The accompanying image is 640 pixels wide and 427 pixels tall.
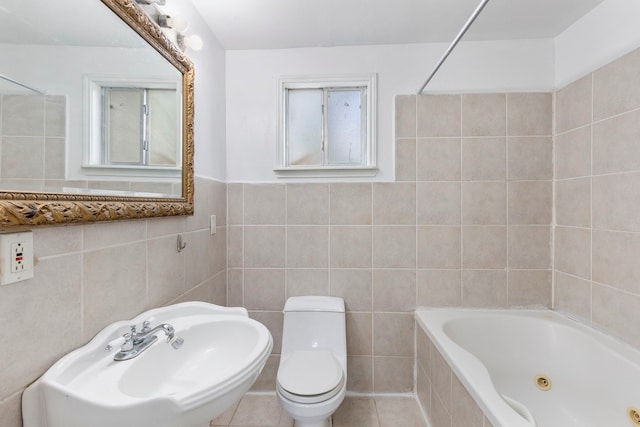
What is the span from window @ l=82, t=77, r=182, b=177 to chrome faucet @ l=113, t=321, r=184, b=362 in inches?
21.0

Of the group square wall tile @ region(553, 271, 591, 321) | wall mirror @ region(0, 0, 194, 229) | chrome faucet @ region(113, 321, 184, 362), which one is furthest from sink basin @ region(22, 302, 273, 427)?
square wall tile @ region(553, 271, 591, 321)

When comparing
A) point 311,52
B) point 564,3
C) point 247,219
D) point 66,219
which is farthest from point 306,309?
point 564,3

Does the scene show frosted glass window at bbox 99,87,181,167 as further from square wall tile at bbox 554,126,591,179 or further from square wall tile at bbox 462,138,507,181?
square wall tile at bbox 554,126,591,179

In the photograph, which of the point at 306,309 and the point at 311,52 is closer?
the point at 306,309

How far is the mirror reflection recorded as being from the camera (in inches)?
26.1

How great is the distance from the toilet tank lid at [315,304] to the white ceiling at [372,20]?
1664 mm

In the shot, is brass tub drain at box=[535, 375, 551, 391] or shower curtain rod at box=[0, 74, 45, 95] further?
brass tub drain at box=[535, 375, 551, 391]

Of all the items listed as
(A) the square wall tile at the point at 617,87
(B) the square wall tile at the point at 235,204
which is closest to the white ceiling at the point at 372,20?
(A) the square wall tile at the point at 617,87

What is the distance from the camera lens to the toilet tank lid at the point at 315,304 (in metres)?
1.75

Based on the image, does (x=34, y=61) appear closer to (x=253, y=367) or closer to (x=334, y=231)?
(x=253, y=367)

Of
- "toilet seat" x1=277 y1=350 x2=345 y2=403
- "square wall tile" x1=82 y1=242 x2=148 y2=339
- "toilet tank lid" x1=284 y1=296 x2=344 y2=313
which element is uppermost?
"square wall tile" x1=82 y1=242 x2=148 y2=339

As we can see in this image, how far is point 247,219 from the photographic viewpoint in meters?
1.94

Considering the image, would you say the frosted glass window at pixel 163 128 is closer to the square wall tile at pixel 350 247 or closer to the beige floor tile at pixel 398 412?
the square wall tile at pixel 350 247

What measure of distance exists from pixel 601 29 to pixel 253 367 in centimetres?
232
